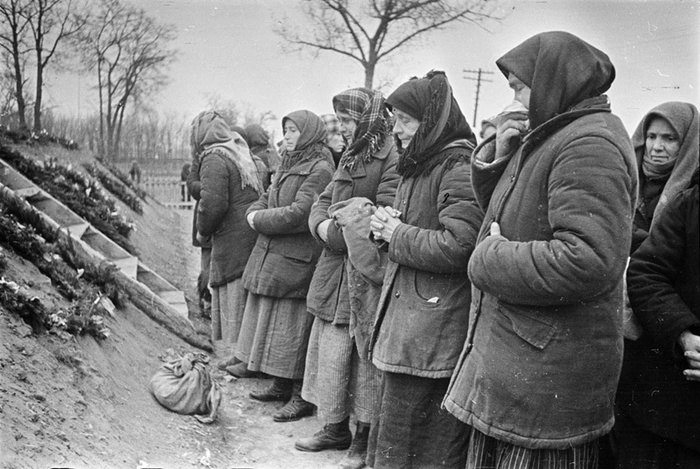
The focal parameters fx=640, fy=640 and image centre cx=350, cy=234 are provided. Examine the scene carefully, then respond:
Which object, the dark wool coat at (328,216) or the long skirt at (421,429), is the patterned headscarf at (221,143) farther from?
the long skirt at (421,429)

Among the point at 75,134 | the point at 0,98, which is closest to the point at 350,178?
the point at 0,98

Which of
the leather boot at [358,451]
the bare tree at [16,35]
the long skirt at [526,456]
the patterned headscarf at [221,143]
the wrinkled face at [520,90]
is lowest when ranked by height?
the leather boot at [358,451]

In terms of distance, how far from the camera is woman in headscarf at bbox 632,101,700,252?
8.96 ft

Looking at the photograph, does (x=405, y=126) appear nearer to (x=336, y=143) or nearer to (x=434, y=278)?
(x=434, y=278)

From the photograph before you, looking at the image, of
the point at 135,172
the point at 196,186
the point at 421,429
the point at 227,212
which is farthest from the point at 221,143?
the point at 135,172

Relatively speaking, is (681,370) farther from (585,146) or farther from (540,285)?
(585,146)

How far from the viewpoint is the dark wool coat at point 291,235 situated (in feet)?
14.5

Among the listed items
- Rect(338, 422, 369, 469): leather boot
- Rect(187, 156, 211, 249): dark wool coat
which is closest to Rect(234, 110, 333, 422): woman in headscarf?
Rect(338, 422, 369, 469): leather boot

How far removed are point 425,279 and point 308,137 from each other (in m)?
2.07

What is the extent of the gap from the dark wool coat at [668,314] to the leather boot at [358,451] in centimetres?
161

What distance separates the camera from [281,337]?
455 cm

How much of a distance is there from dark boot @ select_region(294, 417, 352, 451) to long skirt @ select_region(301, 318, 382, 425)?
71 millimetres

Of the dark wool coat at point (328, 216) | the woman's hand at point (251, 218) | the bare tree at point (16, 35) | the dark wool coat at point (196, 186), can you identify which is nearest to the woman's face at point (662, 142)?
the dark wool coat at point (328, 216)

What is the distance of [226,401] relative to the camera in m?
4.70
